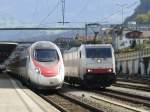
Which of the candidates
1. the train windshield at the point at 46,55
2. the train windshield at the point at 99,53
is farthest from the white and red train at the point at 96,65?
the train windshield at the point at 46,55

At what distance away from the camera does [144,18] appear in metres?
153

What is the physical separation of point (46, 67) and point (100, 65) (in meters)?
4.98

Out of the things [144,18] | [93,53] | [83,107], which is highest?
[144,18]

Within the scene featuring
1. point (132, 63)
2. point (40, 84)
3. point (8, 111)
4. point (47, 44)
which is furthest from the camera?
point (132, 63)

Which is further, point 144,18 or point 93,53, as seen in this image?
point 144,18

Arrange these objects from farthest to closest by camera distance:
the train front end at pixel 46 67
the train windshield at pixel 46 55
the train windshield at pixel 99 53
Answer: the train windshield at pixel 99 53
the train windshield at pixel 46 55
the train front end at pixel 46 67

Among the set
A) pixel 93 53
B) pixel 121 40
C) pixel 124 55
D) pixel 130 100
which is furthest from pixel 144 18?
pixel 130 100

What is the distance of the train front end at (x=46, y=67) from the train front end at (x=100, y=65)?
3392mm

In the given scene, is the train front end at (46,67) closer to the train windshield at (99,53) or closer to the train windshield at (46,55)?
the train windshield at (46,55)

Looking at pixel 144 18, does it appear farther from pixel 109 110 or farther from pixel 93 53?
pixel 109 110

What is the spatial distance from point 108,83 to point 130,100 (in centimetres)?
928

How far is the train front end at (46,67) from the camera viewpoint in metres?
31.0

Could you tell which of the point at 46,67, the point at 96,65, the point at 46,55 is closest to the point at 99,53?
the point at 96,65

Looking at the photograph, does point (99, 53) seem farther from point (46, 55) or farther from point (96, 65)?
point (46, 55)
